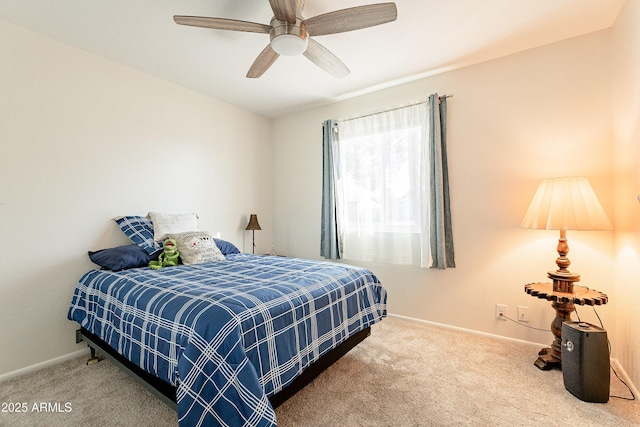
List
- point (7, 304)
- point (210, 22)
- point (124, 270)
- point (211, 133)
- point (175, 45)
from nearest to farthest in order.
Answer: point (210, 22) < point (7, 304) < point (124, 270) < point (175, 45) < point (211, 133)

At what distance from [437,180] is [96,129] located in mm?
3212

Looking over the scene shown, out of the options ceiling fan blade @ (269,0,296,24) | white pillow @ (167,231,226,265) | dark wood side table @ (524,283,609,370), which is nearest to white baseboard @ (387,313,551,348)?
dark wood side table @ (524,283,609,370)

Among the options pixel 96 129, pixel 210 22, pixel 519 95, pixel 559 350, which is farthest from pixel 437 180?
pixel 96 129

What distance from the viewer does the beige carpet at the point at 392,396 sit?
61.6 inches

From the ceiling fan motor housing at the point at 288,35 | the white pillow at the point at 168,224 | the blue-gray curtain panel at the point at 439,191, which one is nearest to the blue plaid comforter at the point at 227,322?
the white pillow at the point at 168,224

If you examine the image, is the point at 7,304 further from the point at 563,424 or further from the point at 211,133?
the point at 563,424

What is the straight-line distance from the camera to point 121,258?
89.0 inches

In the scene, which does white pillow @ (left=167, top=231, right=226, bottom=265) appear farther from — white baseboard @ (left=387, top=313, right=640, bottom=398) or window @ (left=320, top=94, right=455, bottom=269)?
white baseboard @ (left=387, top=313, right=640, bottom=398)

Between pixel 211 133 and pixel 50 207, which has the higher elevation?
pixel 211 133

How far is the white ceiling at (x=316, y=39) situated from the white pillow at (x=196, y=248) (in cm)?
164

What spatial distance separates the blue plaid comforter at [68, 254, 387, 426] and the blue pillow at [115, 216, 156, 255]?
326 millimetres

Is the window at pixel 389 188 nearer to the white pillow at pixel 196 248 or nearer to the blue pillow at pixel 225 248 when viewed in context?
the blue pillow at pixel 225 248

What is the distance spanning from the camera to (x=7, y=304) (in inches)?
80.4

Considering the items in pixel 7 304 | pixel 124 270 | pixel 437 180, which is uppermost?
pixel 437 180
